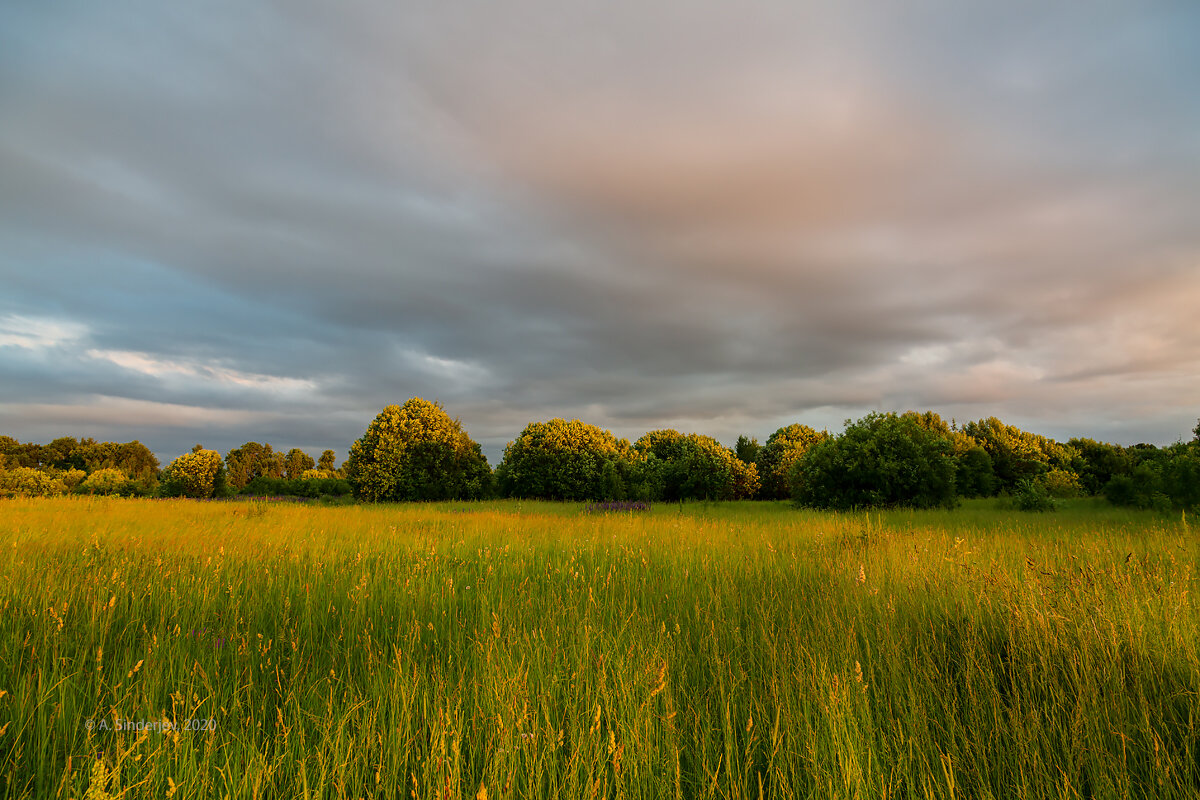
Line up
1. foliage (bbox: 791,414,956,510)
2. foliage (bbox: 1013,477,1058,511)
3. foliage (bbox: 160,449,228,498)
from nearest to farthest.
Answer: foliage (bbox: 1013,477,1058,511)
foliage (bbox: 791,414,956,510)
foliage (bbox: 160,449,228,498)

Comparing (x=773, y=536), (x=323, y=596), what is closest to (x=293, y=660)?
(x=323, y=596)

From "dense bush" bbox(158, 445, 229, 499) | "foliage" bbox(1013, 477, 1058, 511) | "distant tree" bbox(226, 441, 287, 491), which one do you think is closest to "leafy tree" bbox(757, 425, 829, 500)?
"foliage" bbox(1013, 477, 1058, 511)

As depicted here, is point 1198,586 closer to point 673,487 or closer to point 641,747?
point 641,747

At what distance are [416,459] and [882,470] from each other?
22379 mm

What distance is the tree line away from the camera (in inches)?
735

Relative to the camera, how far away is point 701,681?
10.6ft

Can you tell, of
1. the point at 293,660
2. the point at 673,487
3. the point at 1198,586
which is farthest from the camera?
the point at 673,487

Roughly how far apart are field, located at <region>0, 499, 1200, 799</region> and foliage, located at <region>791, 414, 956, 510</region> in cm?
1302

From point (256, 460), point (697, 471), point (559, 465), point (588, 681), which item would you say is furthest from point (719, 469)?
point (256, 460)

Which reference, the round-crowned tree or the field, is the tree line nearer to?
the round-crowned tree

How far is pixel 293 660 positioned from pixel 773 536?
810 centimetres

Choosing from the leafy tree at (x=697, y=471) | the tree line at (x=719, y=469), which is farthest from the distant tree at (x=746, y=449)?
the leafy tree at (x=697, y=471)

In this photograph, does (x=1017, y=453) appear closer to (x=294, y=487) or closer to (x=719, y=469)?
(x=719, y=469)

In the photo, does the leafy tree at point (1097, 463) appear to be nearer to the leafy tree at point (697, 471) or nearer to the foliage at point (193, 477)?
the leafy tree at point (697, 471)
